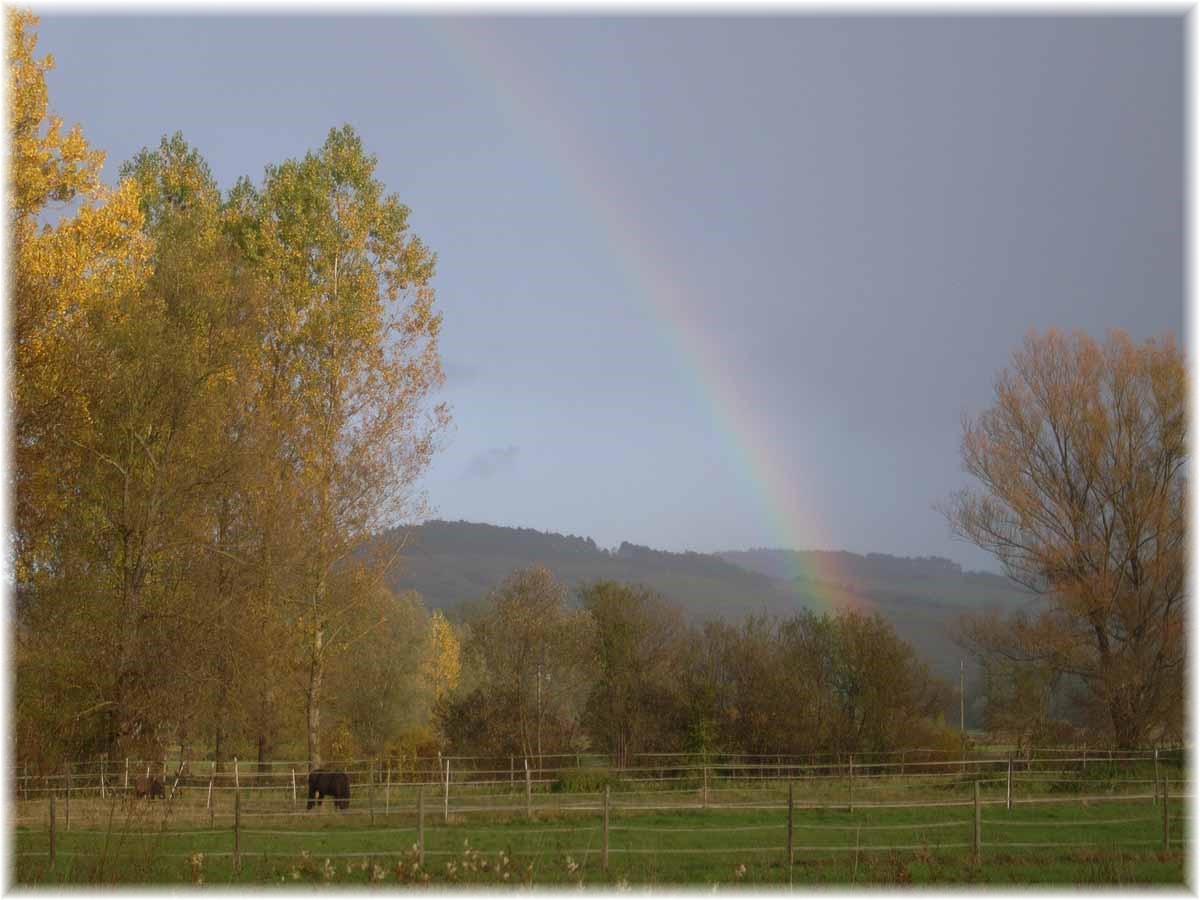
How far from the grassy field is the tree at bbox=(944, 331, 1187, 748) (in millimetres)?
8020

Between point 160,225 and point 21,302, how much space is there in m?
15.5

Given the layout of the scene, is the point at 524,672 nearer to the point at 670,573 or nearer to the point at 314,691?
the point at 314,691

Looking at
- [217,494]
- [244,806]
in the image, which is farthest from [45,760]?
[217,494]

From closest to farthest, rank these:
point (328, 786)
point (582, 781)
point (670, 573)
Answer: point (328, 786)
point (582, 781)
point (670, 573)

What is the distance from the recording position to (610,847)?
16.7m

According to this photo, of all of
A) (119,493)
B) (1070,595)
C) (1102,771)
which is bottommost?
(1102,771)

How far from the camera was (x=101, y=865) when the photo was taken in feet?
30.6

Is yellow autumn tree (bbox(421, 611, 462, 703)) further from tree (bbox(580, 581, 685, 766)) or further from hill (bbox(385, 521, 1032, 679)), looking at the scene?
hill (bbox(385, 521, 1032, 679))

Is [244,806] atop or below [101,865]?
below

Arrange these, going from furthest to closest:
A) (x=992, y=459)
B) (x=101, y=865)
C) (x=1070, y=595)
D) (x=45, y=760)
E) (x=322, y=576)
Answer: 1. (x=992, y=459)
2. (x=1070, y=595)
3. (x=322, y=576)
4. (x=45, y=760)
5. (x=101, y=865)

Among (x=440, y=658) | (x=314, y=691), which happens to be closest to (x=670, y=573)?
(x=440, y=658)

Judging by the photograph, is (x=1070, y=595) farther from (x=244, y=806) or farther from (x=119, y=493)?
(x=119, y=493)

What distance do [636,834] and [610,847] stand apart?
189 centimetres

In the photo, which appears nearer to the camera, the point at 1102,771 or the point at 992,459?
the point at 1102,771
